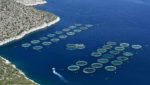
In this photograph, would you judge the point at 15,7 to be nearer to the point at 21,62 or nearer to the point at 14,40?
the point at 14,40

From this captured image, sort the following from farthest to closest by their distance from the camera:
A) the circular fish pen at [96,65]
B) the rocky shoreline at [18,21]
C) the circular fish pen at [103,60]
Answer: the rocky shoreline at [18,21] → the circular fish pen at [103,60] → the circular fish pen at [96,65]

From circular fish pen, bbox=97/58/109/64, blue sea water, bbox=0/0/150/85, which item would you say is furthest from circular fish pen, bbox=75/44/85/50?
circular fish pen, bbox=97/58/109/64

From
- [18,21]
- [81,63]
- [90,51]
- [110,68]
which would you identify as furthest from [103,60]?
[18,21]

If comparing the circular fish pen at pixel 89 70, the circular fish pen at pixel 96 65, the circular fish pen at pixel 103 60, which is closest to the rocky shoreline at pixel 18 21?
the circular fish pen at pixel 89 70

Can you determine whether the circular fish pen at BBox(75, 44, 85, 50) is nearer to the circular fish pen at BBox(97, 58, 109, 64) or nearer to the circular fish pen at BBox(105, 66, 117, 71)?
the circular fish pen at BBox(97, 58, 109, 64)

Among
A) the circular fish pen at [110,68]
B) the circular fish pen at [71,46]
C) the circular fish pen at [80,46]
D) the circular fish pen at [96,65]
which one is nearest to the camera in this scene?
the circular fish pen at [110,68]

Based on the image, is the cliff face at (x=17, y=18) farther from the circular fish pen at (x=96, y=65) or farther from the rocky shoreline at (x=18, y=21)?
the circular fish pen at (x=96, y=65)

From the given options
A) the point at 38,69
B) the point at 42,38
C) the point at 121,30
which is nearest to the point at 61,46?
the point at 42,38
